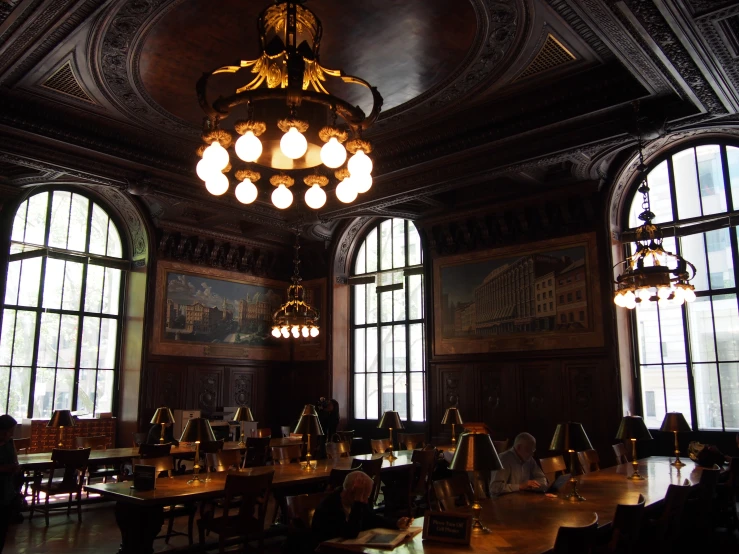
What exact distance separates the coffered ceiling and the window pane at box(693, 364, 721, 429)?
12.6 ft

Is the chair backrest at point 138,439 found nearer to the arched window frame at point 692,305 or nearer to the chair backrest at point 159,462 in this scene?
the chair backrest at point 159,462

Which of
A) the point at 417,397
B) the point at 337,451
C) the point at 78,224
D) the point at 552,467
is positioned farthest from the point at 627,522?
the point at 78,224

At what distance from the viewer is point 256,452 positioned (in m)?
9.97

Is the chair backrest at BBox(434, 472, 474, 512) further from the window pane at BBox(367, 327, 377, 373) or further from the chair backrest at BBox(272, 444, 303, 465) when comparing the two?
the window pane at BBox(367, 327, 377, 373)

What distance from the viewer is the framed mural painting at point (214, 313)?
14.1 m

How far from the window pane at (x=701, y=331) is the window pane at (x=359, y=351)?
766cm

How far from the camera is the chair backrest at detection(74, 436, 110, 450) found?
995 cm

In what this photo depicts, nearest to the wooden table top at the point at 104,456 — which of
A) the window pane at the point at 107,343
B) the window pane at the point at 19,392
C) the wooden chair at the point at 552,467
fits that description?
the window pane at the point at 19,392

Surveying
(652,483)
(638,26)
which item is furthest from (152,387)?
(638,26)

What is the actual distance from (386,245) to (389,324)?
2.00 meters

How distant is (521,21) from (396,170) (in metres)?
4.04

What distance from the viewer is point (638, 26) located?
20.0 feet

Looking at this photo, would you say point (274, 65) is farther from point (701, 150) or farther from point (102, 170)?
point (701, 150)

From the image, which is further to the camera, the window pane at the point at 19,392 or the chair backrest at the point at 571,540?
the window pane at the point at 19,392
